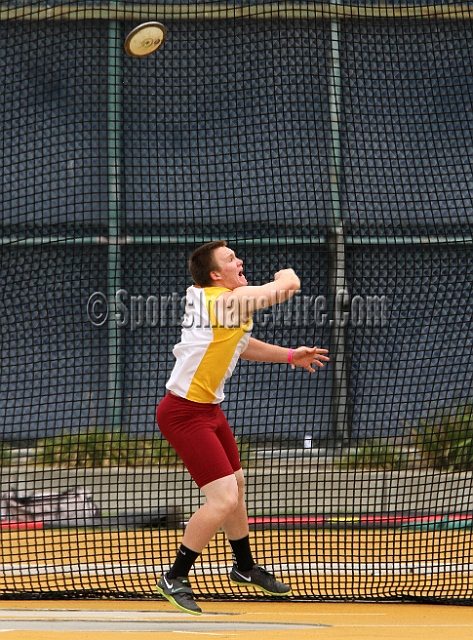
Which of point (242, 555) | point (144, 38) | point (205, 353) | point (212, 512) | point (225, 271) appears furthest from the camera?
point (144, 38)

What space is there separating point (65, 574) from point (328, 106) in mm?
6270

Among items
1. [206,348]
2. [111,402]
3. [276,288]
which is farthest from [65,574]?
[111,402]

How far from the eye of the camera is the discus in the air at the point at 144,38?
5.91 metres

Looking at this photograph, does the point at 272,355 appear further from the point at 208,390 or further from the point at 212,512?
the point at 212,512

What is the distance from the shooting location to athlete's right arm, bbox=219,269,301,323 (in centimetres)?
468

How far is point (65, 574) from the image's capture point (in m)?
6.24

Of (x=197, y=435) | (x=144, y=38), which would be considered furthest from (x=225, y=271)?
(x=144, y=38)

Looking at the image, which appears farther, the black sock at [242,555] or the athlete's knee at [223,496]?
the black sock at [242,555]

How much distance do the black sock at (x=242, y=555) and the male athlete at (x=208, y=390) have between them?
0.39 ft

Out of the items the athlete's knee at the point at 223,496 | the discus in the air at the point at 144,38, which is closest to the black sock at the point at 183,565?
the athlete's knee at the point at 223,496

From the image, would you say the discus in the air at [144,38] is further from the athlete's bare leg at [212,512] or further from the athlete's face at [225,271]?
the athlete's bare leg at [212,512]

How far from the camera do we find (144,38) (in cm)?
603

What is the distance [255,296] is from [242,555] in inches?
55.4

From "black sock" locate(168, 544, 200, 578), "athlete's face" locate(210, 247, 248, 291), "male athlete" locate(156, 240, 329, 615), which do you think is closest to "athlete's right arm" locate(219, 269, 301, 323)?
"male athlete" locate(156, 240, 329, 615)
